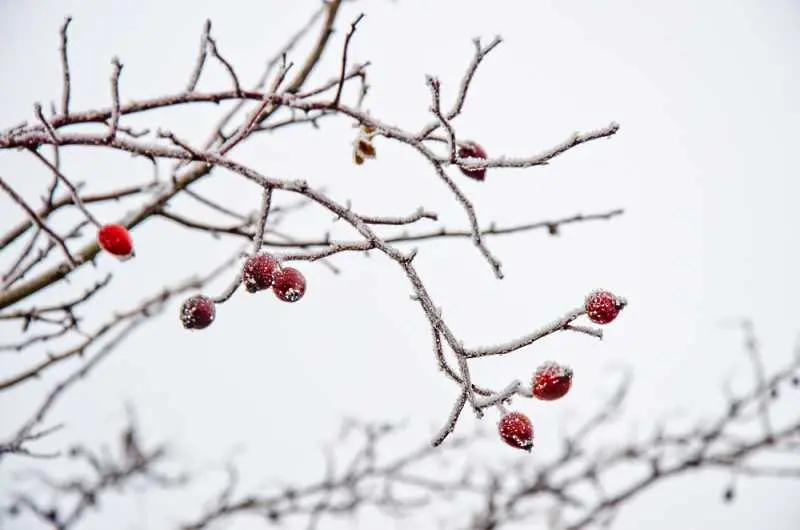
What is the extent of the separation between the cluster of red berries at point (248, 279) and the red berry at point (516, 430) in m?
0.61

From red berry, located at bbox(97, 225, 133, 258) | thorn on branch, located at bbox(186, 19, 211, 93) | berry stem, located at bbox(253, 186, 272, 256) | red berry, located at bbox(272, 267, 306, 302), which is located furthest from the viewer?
thorn on branch, located at bbox(186, 19, 211, 93)

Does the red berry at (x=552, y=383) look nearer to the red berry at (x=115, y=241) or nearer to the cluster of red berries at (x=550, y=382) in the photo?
the cluster of red berries at (x=550, y=382)

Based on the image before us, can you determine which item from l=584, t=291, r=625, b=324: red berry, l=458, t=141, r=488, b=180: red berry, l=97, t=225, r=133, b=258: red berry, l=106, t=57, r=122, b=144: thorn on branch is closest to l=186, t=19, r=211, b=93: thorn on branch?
l=106, t=57, r=122, b=144: thorn on branch

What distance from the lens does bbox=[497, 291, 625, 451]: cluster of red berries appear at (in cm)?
131

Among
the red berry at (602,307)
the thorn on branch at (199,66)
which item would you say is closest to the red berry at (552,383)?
the red berry at (602,307)

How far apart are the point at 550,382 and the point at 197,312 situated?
0.92 m

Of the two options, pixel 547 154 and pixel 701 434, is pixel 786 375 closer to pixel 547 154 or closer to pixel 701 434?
pixel 701 434

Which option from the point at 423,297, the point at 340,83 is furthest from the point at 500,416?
the point at 340,83

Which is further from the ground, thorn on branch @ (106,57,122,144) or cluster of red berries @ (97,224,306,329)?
thorn on branch @ (106,57,122,144)

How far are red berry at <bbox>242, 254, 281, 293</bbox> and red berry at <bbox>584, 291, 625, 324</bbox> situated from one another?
78 cm

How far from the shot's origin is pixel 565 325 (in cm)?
129

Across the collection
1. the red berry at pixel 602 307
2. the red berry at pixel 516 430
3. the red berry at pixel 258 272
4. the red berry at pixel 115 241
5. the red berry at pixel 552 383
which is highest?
the red berry at pixel 115 241

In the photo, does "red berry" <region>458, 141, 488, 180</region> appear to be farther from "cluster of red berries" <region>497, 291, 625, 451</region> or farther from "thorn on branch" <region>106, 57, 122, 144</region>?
"thorn on branch" <region>106, 57, 122, 144</region>

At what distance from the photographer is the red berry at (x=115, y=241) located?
5.24 feet
